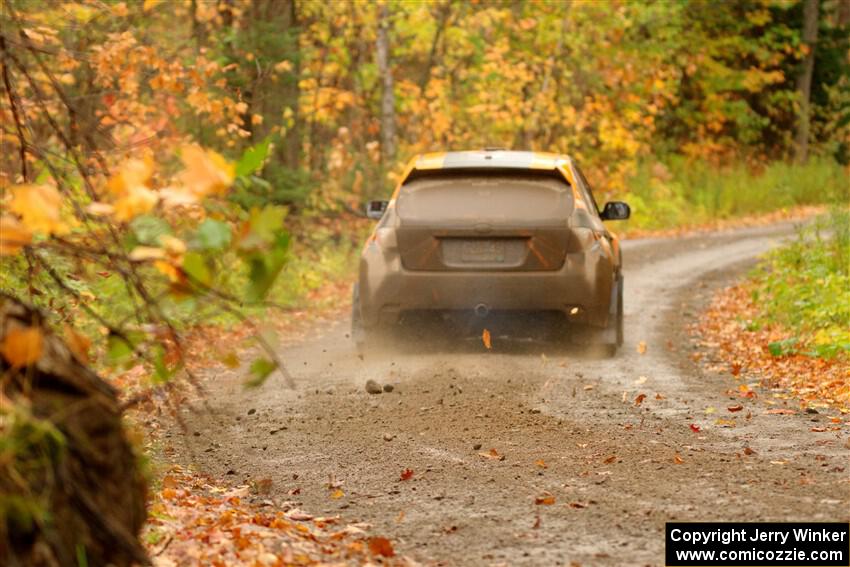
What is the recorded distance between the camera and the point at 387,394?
10094mm

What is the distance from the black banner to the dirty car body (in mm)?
5771

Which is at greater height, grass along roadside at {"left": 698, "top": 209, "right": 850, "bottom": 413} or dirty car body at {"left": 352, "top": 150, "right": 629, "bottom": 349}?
dirty car body at {"left": 352, "top": 150, "right": 629, "bottom": 349}

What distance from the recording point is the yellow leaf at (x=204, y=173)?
163 inches

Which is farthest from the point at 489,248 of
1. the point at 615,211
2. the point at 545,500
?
the point at 545,500

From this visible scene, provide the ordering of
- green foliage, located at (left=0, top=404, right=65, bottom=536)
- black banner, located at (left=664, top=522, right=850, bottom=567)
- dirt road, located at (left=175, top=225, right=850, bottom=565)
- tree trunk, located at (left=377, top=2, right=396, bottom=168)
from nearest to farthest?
green foliage, located at (left=0, top=404, right=65, bottom=536) → black banner, located at (left=664, top=522, right=850, bottom=567) → dirt road, located at (left=175, top=225, right=850, bottom=565) → tree trunk, located at (left=377, top=2, right=396, bottom=168)

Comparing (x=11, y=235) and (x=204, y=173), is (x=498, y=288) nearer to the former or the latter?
(x=204, y=173)

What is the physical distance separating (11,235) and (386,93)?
22192 millimetres

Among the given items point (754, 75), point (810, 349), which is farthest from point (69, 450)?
point (754, 75)

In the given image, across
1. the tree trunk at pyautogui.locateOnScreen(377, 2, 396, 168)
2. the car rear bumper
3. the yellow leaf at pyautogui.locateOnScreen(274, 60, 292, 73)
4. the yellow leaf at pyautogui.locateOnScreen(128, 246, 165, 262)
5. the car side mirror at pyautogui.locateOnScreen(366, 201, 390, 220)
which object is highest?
the yellow leaf at pyautogui.locateOnScreen(128, 246, 165, 262)

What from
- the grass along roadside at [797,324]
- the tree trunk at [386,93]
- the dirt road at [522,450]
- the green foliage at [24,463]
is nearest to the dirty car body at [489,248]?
the dirt road at [522,450]

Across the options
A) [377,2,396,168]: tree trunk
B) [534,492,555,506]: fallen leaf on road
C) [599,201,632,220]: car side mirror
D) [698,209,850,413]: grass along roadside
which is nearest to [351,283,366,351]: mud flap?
[599,201,632,220]: car side mirror

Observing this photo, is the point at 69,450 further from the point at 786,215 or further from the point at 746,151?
the point at 746,151

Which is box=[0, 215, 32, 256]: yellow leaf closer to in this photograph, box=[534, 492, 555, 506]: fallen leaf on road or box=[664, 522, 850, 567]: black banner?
box=[664, 522, 850, 567]: black banner

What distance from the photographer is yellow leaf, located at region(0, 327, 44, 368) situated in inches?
150
